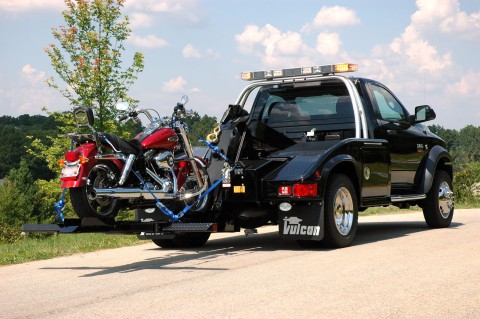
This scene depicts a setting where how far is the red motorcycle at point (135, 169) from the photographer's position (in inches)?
303

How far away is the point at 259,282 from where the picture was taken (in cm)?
683


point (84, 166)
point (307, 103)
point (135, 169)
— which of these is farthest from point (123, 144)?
point (307, 103)

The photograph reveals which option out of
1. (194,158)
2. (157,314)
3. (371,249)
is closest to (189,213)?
(194,158)

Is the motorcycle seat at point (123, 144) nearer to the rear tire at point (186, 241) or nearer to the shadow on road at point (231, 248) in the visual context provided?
the shadow on road at point (231, 248)

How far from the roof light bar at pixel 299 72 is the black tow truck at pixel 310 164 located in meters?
0.01

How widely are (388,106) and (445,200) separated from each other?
1868mm

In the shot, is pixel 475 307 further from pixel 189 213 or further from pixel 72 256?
pixel 72 256

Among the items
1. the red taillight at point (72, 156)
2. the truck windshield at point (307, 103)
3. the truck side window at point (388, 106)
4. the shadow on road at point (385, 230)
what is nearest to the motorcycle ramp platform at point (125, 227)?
the red taillight at point (72, 156)

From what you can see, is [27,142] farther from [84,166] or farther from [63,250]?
[84,166]

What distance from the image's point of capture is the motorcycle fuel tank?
27.9 ft

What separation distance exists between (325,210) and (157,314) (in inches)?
150

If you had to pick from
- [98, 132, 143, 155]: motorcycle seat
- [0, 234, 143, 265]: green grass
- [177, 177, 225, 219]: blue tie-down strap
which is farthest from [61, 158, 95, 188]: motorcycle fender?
[0, 234, 143, 265]: green grass

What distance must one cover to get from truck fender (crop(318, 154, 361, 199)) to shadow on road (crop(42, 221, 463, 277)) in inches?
31.3

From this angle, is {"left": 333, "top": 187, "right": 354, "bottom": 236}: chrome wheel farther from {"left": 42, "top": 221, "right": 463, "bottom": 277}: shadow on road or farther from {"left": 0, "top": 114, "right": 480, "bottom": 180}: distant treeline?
{"left": 0, "top": 114, "right": 480, "bottom": 180}: distant treeline
